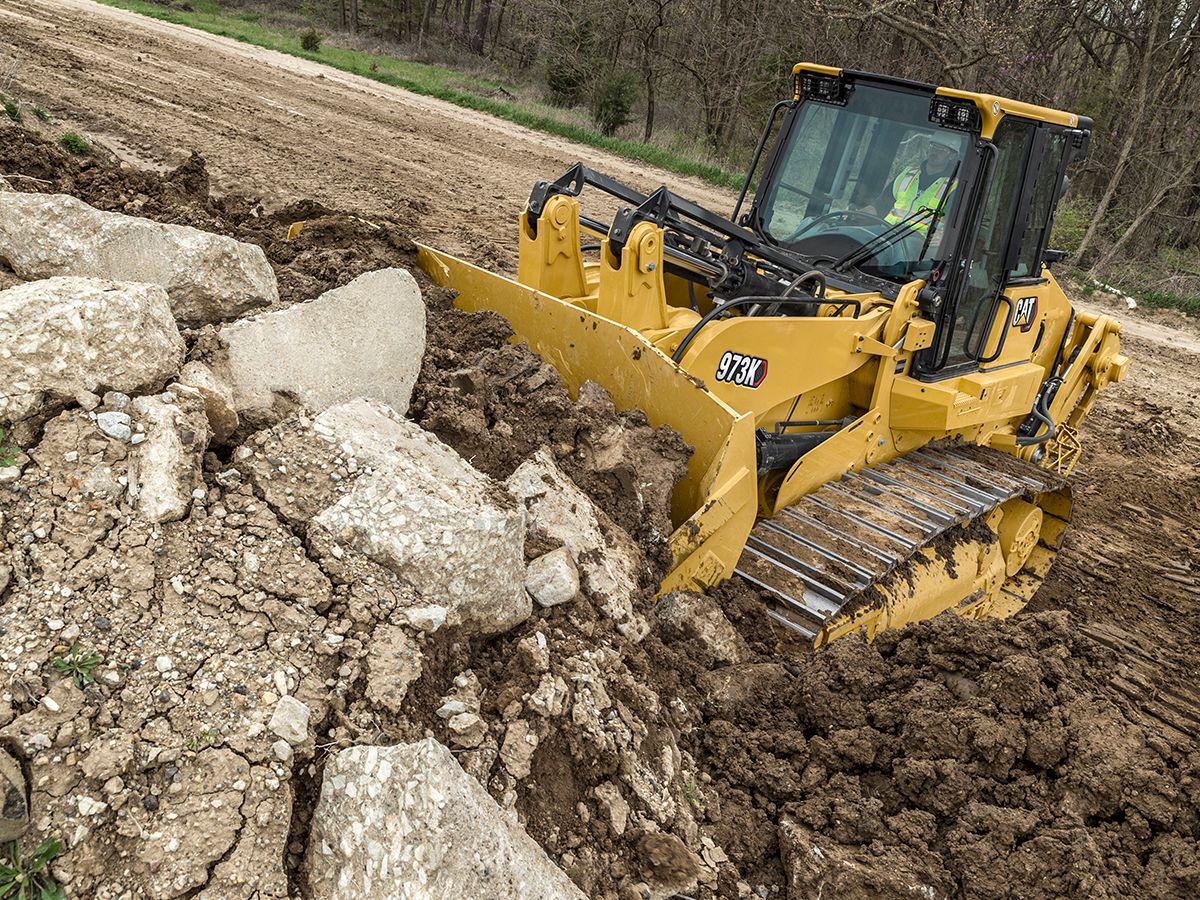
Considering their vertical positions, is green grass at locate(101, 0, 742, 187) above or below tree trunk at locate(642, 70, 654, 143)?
below

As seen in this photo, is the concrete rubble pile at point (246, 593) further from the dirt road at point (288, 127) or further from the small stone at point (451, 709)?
the dirt road at point (288, 127)

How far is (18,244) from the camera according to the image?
3660 millimetres

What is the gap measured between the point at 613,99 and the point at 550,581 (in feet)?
61.8

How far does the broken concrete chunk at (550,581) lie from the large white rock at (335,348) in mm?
971

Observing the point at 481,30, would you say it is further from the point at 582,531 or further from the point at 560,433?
the point at 582,531

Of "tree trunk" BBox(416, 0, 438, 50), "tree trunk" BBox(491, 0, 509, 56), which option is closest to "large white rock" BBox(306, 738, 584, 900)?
"tree trunk" BBox(416, 0, 438, 50)

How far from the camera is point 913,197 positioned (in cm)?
514

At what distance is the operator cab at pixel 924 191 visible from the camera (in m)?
4.98

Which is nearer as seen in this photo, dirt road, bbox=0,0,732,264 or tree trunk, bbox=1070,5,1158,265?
dirt road, bbox=0,0,732,264

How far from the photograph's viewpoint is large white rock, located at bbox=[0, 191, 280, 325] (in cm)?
367

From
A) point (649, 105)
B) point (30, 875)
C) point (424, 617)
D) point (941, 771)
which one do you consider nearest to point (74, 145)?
point (424, 617)

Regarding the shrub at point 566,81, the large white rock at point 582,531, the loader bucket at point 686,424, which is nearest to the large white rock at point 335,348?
the large white rock at point 582,531

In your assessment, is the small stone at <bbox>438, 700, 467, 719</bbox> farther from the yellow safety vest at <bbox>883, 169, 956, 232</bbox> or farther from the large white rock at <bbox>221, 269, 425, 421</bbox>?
the yellow safety vest at <bbox>883, 169, 956, 232</bbox>

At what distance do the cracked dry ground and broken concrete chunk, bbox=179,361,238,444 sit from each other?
13cm
